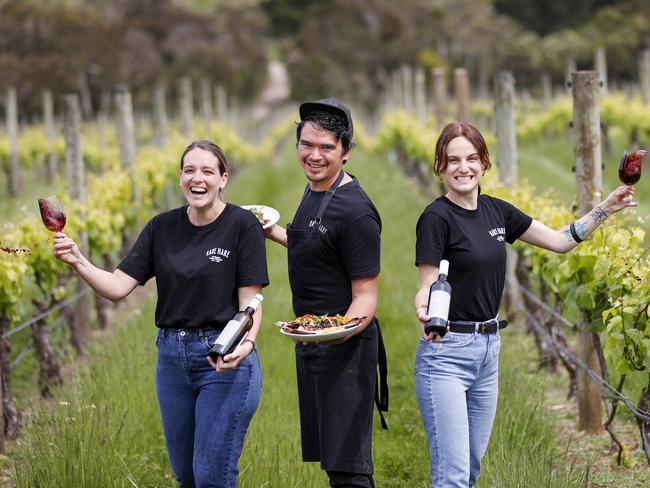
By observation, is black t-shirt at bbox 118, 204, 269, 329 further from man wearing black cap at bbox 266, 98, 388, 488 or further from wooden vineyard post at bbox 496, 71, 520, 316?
wooden vineyard post at bbox 496, 71, 520, 316

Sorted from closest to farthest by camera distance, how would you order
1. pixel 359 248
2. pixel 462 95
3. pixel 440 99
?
1. pixel 359 248
2. pixel 462 95
3. pixel 440 99

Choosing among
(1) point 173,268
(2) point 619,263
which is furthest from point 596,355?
(1) point 173,268

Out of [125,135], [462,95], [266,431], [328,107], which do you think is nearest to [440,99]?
[462,95]

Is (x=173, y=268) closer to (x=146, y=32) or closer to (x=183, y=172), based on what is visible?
(x=183, y=172)

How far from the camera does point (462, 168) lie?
4043 mm

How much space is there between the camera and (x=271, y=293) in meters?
9.99

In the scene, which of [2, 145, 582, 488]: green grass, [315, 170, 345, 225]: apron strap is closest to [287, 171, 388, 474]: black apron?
[315, 170, 345, 225]: apron strap

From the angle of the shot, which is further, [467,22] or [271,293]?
[467,22]

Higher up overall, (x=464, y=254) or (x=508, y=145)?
(x=508, y=145)

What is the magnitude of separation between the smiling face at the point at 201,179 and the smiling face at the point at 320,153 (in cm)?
36

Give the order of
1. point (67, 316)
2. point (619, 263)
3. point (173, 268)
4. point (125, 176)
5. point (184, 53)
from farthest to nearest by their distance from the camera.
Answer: point (184, 53) < point (125, 176) < point (67, 316) < point (619, 263) < point (173, 268)

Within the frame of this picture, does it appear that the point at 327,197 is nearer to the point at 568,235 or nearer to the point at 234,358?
the point at 234,358

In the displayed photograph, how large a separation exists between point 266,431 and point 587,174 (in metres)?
2.52

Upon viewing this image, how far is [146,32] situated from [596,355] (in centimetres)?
6243
